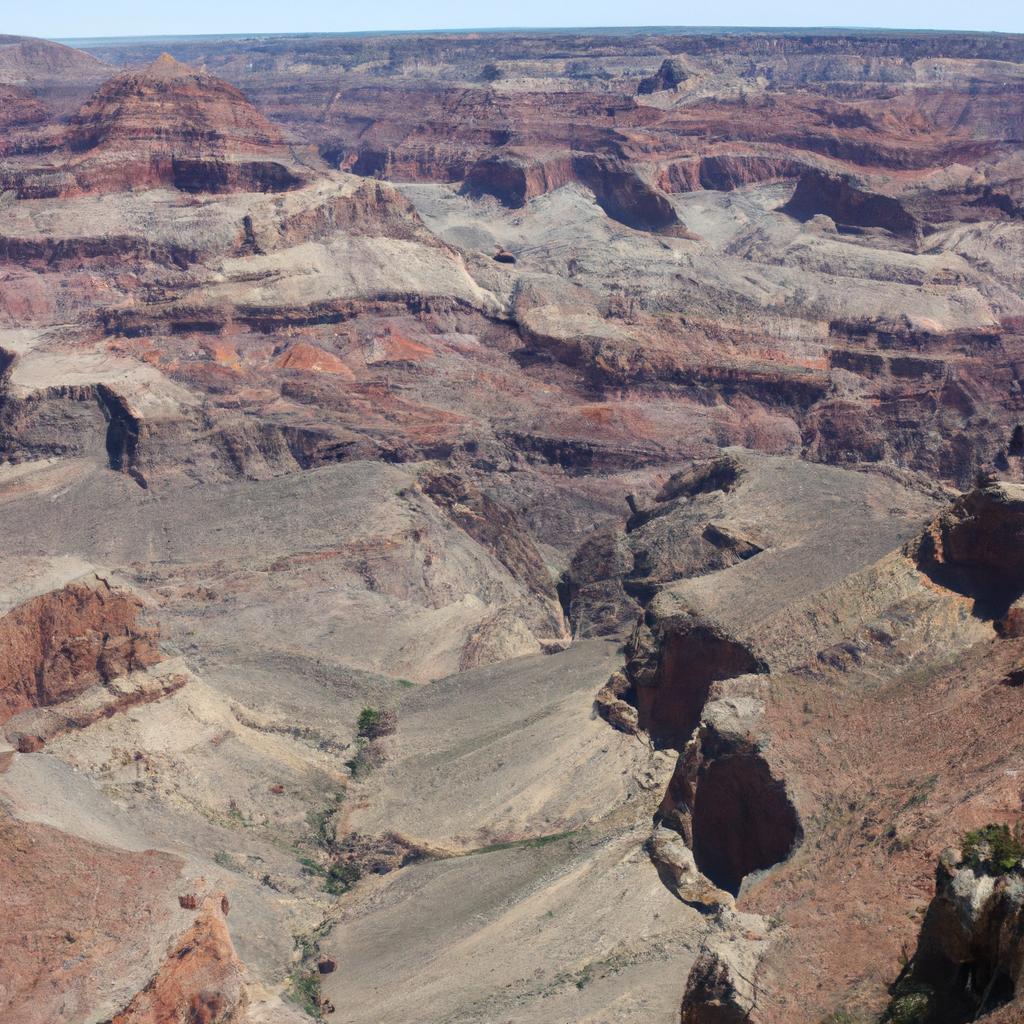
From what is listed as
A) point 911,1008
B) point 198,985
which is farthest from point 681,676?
point 911,1008

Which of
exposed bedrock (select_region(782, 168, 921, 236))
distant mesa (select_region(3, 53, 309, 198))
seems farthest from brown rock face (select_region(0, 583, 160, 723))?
exposed bedrock (select_region(782, 168, 921, 236))

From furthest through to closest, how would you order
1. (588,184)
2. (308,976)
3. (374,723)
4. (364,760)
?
(588,184)
(374,723)
(364,760)
(308,976)

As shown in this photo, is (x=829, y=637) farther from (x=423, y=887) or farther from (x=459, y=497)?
(x=459, y=497)

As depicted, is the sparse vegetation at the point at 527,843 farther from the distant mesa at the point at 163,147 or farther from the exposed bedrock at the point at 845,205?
the exposed bedrock at the point at 845,205

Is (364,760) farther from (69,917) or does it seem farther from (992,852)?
(992,852)

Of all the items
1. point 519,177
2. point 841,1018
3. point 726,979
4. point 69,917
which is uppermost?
point 519,177
